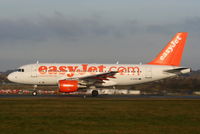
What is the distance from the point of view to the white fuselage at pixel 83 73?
4331 cm

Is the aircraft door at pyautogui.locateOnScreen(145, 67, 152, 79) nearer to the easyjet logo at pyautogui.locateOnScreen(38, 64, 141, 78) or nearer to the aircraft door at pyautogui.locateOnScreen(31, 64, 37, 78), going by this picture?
the easyjet logo at pyautogui.locateOnScreen(38, 64, 141, 78)

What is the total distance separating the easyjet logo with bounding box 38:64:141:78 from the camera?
43.3 meters

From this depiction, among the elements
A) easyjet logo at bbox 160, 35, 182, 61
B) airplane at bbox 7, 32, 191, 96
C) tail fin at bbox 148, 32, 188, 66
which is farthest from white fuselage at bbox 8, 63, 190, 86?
easyjet logo at bbox 160, 35, 182, 61

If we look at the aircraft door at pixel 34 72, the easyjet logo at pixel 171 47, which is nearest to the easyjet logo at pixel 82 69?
the aircraft door at pixel 34 72

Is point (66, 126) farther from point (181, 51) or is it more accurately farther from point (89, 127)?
point (181, 51)

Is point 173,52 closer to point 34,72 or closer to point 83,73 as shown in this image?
point 83,73

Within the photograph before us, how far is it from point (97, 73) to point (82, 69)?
1889 mm

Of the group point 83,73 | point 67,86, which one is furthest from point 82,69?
point 67,86

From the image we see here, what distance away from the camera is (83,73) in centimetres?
4384

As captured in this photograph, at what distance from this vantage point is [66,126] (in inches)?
A: 643

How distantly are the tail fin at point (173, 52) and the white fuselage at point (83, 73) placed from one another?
4.18 feet

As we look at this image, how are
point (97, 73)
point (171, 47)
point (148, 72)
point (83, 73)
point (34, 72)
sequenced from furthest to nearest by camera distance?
point (171, 47) < point (148, 72) < point (97, 73) < point (83, 73) < point (34, 72)

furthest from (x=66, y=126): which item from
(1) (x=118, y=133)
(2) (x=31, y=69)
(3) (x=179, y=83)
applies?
(3) (x=179, y=83)

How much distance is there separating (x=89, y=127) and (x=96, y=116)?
4.28 m
